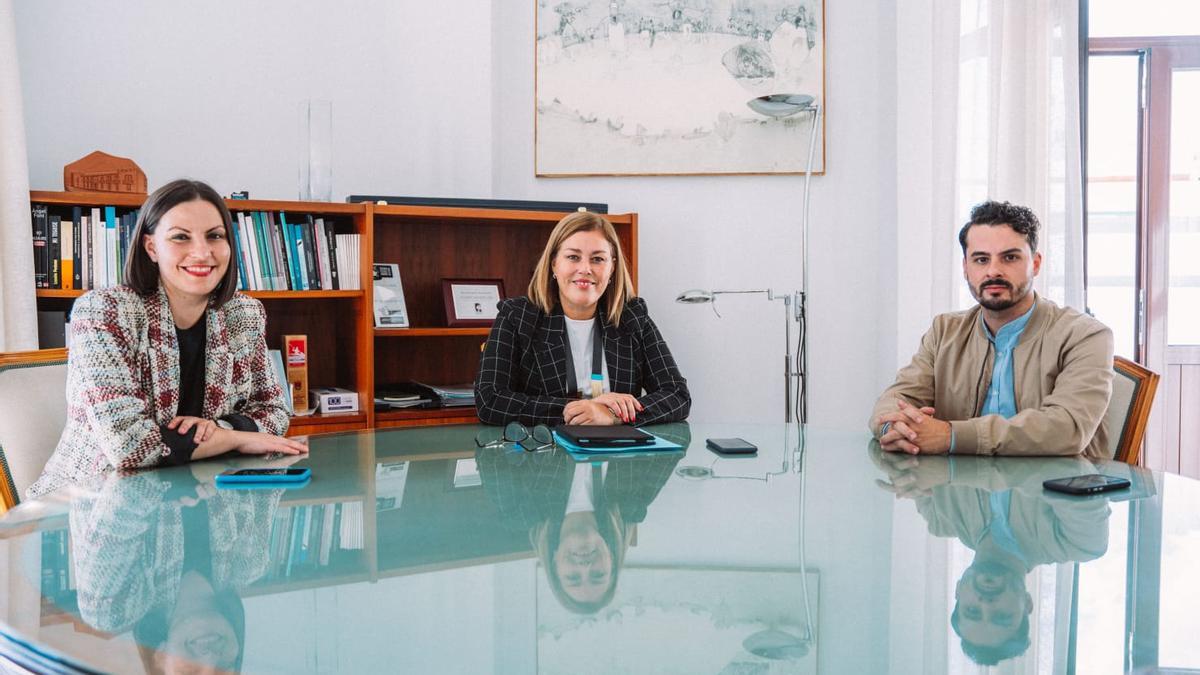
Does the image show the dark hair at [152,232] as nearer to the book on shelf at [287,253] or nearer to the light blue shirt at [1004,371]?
the book on shelf at [287,253]

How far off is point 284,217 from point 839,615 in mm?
2775

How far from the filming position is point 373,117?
11.9 feet

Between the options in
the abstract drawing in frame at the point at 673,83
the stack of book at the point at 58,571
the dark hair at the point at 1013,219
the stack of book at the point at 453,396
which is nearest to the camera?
the stack of book at the point at 58,571

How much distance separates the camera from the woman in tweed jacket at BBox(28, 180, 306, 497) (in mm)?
1759

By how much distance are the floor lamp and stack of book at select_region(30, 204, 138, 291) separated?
1842mm

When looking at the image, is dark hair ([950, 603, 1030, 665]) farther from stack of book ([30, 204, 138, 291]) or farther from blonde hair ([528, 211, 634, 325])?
stack of book ([30, 204, 138, 291])

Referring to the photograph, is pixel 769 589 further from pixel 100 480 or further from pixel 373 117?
pixel 373 117

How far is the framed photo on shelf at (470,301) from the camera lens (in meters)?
3.48

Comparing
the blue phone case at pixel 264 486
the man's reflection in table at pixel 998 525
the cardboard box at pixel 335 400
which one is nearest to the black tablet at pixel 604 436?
the man's reflection in table at pixel 998 525

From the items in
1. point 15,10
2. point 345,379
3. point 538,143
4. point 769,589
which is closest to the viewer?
point 769,589

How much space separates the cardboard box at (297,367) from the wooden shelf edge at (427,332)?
0.27 m

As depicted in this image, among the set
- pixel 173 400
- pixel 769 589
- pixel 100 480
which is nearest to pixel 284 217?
pixel 173 400

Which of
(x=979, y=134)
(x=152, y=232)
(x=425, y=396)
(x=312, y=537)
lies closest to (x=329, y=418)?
(x=425, y=396)

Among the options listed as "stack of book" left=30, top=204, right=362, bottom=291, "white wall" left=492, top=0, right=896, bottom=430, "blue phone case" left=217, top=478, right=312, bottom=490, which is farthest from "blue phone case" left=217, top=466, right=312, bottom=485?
"white wall" left=492, top=0, right=896, bottom=430
